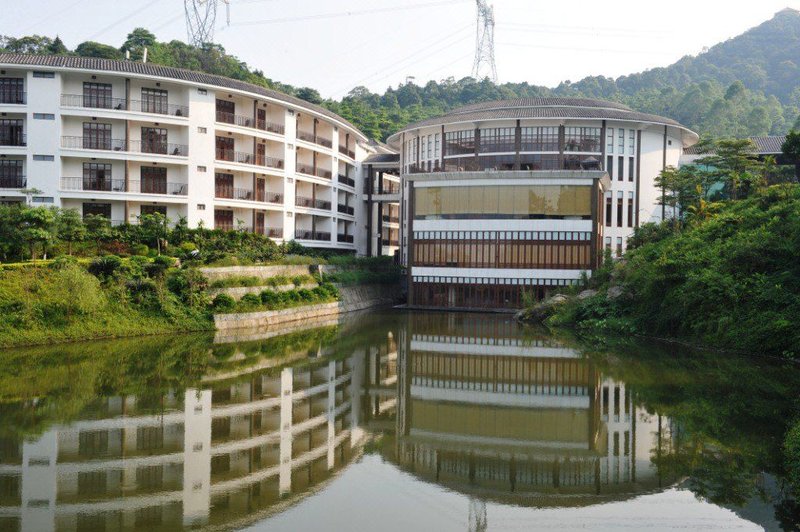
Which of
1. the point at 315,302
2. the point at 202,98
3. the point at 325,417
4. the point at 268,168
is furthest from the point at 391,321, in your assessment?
the point at 325,417

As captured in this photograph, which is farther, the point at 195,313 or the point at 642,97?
the point at 642,97

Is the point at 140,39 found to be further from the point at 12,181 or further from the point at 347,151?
the point at 12,181

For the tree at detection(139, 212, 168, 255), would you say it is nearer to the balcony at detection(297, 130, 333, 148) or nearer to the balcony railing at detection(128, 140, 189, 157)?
the balcony railing at detection(128, 140, 189, 157)

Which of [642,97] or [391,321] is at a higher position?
[642,97]

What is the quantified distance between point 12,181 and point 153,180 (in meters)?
6.97

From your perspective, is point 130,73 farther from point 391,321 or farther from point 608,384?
point 608,384

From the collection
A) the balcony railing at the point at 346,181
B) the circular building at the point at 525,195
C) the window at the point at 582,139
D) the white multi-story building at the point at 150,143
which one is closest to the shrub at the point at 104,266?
the white multi-story building at the point at 150,143

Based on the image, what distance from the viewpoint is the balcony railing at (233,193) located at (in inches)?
1599

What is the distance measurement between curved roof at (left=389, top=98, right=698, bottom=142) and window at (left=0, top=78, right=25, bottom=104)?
1009 inches

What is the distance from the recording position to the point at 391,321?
3497 centimetres

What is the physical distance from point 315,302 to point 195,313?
28.8 feet

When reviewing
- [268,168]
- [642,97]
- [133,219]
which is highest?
[642,97]

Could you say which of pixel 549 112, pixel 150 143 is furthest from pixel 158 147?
pixel 549 112

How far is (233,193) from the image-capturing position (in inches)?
1625
